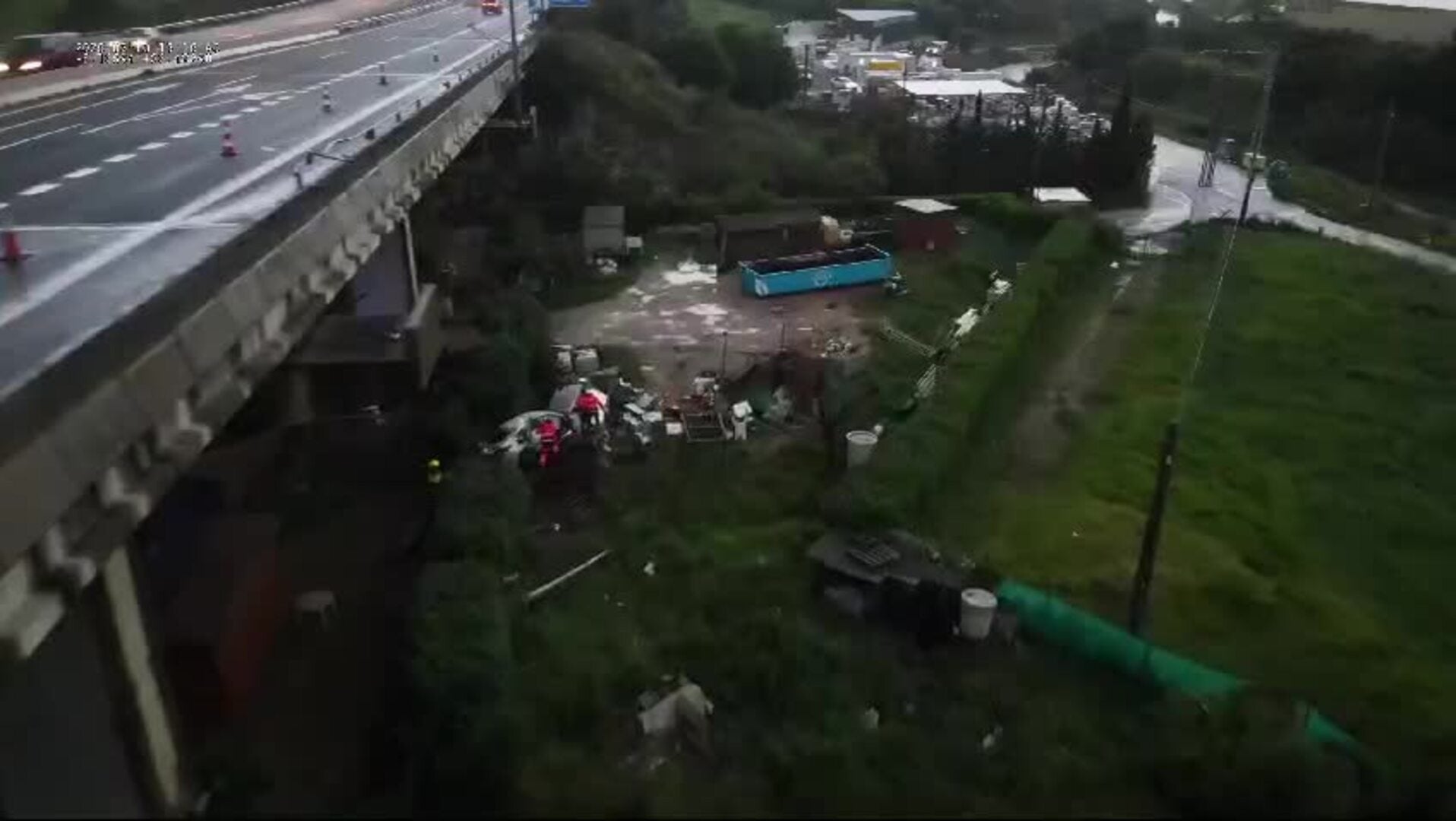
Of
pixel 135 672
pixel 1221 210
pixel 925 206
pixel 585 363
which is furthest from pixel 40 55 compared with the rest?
pixel 1221 210

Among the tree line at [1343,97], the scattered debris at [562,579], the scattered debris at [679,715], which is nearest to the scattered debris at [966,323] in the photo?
the scattered debris at [562,579]

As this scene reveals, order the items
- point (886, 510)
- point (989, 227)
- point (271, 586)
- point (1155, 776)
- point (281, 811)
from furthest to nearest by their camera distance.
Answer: point (989, 227) → point (886, 510) → point (271, 586) → point (281, 811) → point (1155, 776)

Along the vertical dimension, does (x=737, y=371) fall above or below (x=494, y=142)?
below

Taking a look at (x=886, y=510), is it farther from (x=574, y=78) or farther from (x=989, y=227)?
(x=574, y=78)

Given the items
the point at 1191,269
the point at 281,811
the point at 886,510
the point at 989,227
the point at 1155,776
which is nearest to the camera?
the point at 1155,776

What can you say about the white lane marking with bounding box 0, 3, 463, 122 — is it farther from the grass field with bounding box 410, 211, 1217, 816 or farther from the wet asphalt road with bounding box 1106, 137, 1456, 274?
the wet asphalt road with bounding box 1106, 137, 1456, 274

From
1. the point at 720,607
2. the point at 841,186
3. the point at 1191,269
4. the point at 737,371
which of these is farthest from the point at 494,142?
the point at 720,607
